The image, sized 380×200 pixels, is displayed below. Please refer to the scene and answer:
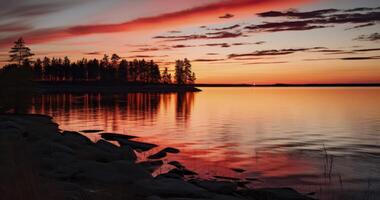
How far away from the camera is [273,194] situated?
46.2ft

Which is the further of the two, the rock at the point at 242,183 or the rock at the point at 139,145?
the rock at the point at 139,145

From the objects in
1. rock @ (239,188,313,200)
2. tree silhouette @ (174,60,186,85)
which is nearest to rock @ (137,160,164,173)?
rock @ (239,188,313,200)

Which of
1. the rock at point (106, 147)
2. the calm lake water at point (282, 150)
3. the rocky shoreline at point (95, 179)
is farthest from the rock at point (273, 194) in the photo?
the rock at point (106, 147)

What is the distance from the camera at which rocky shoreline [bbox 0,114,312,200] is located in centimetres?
952

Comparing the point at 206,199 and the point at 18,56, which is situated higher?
the point at 18,56

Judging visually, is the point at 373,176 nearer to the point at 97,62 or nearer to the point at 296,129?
the point at 296,129

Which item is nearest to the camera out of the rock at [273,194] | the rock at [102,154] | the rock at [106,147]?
the rock at [273,194]

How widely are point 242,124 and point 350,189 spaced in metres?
27.0

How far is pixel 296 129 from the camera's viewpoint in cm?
3853

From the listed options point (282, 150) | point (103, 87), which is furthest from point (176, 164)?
point (103, 87)

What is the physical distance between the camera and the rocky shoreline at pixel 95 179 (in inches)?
375

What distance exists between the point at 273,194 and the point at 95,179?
628 centimetres

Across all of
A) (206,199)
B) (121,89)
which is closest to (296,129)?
(206,199)

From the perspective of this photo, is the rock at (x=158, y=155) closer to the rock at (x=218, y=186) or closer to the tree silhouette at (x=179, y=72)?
the rock at (x=218, y=186)
